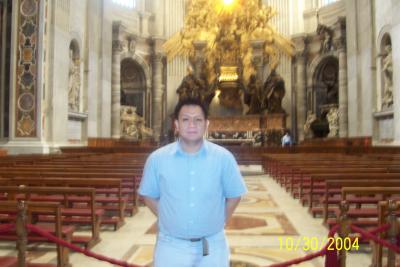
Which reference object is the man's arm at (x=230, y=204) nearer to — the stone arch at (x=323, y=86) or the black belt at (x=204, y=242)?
the black belt at (x=204, y=242)

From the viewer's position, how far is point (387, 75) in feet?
47.5

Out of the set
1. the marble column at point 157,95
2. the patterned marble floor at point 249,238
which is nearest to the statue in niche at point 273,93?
the marble column at point 157,95

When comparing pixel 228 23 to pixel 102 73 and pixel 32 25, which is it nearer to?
pixel 102 73

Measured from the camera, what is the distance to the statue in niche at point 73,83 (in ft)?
50.9

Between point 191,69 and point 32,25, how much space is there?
39.4ft

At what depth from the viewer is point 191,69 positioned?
23781 mm

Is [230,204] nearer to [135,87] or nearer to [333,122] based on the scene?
[333,122]

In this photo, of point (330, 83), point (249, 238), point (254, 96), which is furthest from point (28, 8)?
point (330, 83)

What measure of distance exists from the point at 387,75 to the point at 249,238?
12.0m

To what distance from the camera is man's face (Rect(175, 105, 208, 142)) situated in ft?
6.42

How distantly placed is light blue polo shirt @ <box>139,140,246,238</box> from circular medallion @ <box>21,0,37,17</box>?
12.1 m

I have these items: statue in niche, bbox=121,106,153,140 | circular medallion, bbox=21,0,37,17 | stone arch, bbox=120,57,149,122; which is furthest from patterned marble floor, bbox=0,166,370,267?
stone arch, bbox=120,57,149,122

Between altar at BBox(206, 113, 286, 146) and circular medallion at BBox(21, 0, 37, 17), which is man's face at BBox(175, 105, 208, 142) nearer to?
circular medallion at BBox(21, 0, 37, 17)

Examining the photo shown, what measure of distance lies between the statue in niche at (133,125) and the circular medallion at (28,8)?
9.27 meters
